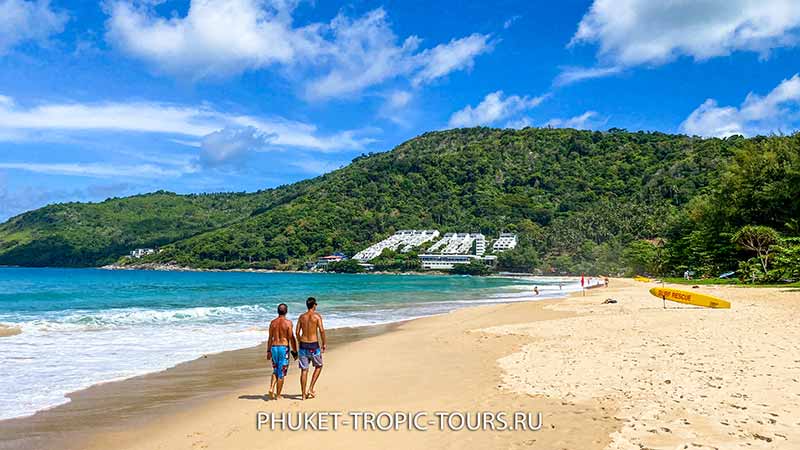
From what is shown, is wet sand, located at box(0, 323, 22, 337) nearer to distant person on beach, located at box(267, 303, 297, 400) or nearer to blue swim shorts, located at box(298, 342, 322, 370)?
distant person on beach, located at box(267, 303, 297, 400)

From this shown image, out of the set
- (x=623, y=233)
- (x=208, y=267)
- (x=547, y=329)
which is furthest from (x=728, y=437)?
(x=208, y=267)

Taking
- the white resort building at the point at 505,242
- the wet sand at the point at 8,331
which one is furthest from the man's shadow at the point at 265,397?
the white resort building at the point at 505,242

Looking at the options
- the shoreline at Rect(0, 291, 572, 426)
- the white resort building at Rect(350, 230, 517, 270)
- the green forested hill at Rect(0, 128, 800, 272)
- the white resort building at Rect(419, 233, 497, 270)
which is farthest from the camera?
the white resort building at Rect(350, 230, 517, 270)

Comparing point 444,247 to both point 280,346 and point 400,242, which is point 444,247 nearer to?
point 400,242

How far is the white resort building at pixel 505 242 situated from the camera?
137m

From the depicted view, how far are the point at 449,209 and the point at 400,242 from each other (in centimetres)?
2607

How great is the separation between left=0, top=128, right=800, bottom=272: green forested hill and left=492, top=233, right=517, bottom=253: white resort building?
294cm

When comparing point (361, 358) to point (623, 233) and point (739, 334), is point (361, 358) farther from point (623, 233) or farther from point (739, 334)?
point (623, 233)

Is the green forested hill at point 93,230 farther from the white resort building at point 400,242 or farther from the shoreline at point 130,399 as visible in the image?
the shoreline at point 130,399

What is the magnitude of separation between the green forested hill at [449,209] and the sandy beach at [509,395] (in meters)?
100

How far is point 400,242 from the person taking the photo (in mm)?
149125

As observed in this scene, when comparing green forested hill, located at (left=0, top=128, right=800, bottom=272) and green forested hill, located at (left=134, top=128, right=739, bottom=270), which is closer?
green forested hill, located at (left=134, top=128, right=739, bottom=270)

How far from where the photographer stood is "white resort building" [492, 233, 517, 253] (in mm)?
137000

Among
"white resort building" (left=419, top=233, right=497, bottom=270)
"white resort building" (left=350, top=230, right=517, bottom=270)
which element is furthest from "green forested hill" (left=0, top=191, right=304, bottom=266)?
"white resort building" (left=419, top=233, right=497, bottom=270)
